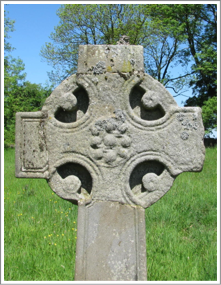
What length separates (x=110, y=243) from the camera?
6.51ft

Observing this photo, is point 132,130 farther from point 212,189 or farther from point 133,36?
point 133,36

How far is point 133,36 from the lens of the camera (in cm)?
1777

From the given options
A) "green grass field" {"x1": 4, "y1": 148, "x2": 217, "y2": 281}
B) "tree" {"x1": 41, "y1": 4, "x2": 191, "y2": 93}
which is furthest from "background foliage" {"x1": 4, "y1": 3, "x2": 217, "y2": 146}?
"green grass field" {"x1": 4, "y1": 148, "x2": 217, "y2": 281}

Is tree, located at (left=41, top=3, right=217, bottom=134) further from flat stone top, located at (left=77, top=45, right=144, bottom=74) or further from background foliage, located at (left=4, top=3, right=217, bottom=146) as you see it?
flat stone top, located at (left=77, top=45, right=144, bottom=74)

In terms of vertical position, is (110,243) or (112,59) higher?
(112,59)

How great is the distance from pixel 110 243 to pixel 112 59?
1.19 metres

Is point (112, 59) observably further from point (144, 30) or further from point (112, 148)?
point (144, 30)

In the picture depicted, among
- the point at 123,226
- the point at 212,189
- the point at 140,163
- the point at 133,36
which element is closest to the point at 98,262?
the point at 123,226

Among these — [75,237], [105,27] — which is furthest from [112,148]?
[105,27]

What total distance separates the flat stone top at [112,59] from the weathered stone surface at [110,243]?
864 millimetres

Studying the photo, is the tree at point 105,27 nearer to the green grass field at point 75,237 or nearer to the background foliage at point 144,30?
the background foliage at point 144,30

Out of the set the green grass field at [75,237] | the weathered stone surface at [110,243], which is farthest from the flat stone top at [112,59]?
the green grass field at [75,237]

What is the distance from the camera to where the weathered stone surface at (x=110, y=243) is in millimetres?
1973

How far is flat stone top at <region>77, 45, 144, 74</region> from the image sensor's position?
1.95 m
